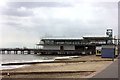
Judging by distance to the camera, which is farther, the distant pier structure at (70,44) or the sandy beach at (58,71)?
the distant pier structure at (70,44)

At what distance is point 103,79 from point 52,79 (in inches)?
155

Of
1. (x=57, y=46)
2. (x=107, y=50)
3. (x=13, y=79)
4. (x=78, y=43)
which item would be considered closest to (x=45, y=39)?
(x=57, y=46)

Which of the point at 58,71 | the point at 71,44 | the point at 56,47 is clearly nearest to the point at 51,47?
the point at 56,47

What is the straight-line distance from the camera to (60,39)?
92.7 m

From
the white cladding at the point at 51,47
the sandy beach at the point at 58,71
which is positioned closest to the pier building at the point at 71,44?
the white cladding at the point at 51,47

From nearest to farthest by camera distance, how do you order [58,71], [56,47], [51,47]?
[58,71]
[56,47]
[51,47]

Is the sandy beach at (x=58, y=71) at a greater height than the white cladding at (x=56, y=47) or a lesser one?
greater

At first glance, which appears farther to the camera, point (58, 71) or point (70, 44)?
point (70, 44)

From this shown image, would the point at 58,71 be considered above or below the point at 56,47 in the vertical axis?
above

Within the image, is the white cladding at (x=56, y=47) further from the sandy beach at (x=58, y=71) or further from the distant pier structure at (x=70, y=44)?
the sandy beach at (x=58, y=71)

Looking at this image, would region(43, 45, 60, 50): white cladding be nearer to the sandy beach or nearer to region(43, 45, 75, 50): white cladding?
region(43, 45, 75, 50): white cladding

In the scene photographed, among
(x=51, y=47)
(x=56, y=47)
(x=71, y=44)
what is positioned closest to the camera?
(x=71, y=44)

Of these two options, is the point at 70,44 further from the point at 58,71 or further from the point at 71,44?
the point at 58,71

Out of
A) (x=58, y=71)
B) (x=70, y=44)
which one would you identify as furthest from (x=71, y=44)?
(x=58, y=71)
